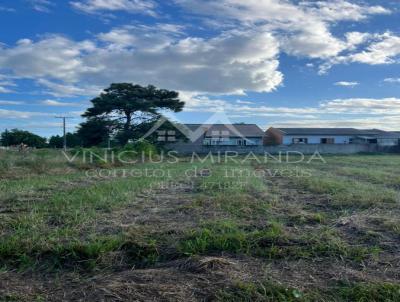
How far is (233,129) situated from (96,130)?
58.3 feet

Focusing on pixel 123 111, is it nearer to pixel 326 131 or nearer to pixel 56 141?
pixel 56 141

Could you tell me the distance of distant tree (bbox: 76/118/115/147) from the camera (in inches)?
994

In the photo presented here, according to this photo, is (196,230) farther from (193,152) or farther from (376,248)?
(193,152)

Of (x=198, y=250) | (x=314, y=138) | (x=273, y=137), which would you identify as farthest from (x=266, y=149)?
(x=198, y=250)

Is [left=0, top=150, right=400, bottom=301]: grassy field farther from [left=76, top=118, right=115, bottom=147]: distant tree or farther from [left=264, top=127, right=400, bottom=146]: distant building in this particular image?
[left=264, top=127, right=400, bottom=146]: distant building

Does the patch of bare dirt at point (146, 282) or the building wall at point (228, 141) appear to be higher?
the building wall at point (228, 141)

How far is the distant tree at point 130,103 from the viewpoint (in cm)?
2503

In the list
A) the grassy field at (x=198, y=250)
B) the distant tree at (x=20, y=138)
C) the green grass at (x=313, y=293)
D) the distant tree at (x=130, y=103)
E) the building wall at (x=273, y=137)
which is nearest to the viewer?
the green grass at (x=313, y=293)

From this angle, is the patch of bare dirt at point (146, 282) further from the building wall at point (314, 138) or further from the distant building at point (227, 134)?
the building wall at point (314, 138)

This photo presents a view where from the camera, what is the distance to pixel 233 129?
3941cm

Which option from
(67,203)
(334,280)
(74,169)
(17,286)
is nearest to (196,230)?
(334,280)

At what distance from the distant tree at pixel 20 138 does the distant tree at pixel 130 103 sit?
13.6 meters

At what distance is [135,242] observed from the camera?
379 cm

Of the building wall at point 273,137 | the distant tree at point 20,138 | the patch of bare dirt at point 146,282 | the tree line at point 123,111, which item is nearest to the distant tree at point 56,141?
the distant tree at point 20,138
